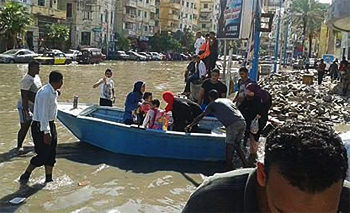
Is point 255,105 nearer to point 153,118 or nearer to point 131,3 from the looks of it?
point 153,118

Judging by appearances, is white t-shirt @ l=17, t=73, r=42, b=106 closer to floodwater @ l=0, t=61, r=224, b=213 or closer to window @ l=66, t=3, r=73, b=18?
floodwater @ l=0, t=61, r=224, b=213

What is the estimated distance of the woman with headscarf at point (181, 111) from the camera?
8.85 metres

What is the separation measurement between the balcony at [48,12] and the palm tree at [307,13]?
95.8 feet

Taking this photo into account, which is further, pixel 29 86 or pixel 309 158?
pixel 29 86

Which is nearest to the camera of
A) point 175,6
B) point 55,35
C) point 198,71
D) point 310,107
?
point 198,71

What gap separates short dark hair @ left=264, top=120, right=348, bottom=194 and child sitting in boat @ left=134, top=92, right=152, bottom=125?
297 inches

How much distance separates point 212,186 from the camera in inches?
68.6

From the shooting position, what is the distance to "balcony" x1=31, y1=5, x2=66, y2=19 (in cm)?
5263

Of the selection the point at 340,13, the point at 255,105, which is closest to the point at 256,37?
the point at 340,13

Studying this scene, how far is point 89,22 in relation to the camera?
210 feet

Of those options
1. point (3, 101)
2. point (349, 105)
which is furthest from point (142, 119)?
point (349, 105)

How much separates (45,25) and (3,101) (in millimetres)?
39494

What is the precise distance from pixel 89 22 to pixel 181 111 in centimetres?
5770

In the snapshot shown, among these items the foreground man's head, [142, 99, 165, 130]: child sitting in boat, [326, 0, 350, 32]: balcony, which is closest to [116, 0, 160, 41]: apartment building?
[326, 0, 350, 32]: balcony
